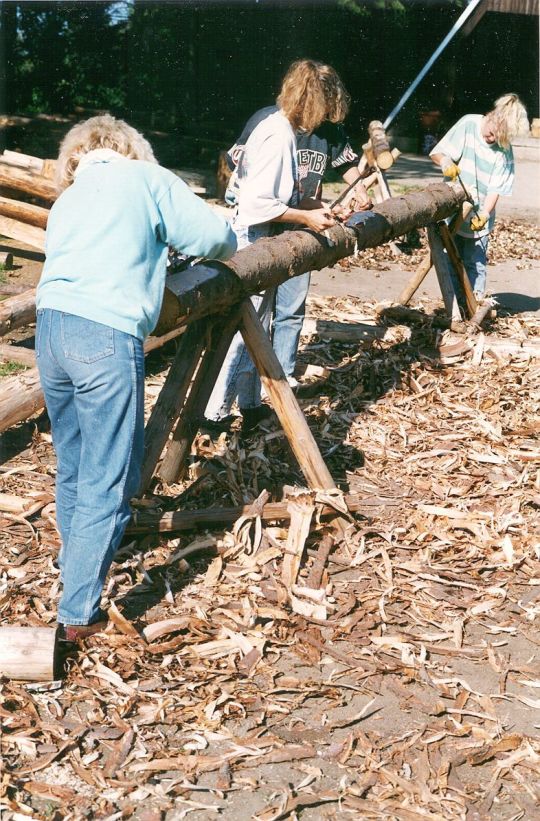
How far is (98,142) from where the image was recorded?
11.9ft

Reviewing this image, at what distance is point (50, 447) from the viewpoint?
579cm

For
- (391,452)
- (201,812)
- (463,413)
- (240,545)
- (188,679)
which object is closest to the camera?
(201,812)

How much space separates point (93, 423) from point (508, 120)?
551cm

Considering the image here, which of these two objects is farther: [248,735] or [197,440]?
[197,440]

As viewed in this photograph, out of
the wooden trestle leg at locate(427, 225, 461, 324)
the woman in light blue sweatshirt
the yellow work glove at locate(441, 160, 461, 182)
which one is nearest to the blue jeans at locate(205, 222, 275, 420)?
the woman in light blue sweatshirt

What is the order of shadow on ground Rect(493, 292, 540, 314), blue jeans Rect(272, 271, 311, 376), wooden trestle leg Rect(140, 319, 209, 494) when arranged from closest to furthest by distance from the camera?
wooden trestle leg Rect(140, 319, 209, 494)
blue jeans Rect(272, 271, 311, 376)
shadow on ground Rect(493, 292, 540, 314)

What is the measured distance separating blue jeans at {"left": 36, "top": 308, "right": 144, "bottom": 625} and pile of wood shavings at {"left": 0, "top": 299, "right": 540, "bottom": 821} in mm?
264

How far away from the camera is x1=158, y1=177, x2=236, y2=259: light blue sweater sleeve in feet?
11.7

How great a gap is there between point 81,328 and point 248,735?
1569 mm

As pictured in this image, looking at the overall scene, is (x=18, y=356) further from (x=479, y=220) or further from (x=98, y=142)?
(x=479, y=220)

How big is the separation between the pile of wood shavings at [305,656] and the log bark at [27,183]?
4094mm

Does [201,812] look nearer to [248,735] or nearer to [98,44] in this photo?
[248,735]

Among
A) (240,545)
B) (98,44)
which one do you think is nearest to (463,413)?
(240,545)

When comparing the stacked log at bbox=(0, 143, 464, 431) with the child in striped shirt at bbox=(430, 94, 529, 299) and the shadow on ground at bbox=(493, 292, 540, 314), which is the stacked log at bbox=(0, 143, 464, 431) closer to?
the child in striped shirt at bbox=(430, 94, 529, 299)
